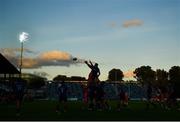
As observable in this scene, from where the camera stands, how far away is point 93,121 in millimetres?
18594

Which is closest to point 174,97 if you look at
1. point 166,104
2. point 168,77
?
point 166,104

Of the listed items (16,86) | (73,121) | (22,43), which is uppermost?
(22,43)

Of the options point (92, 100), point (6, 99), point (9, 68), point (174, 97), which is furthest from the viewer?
point (9, 68)

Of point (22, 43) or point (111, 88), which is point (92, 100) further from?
point (111, 88)

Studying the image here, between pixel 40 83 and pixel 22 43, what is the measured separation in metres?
58.6

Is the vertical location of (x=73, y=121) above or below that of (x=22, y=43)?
below

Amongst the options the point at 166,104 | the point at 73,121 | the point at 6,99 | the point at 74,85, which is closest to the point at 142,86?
the point at 74,85

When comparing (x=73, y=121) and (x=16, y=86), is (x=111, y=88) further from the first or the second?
(x=73, y=121)

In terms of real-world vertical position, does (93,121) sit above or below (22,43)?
below

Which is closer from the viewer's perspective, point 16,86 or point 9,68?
point 16,86

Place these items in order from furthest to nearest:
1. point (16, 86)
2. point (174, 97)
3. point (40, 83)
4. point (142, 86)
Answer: point (40, 83)
point (142, 86)
point (174, 97)
point (16, 86)

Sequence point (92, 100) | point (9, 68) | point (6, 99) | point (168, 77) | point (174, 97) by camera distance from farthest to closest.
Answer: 1. point (168, 77)
2. point (9, 68)
3. point (6, 99)
4. point (174, 97)
5. point (92, 100)

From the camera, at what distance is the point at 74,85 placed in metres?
75.8

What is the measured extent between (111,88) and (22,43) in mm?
24397
